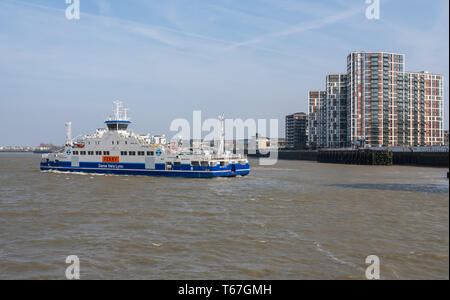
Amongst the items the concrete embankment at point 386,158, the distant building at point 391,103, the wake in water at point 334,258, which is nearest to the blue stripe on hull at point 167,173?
the wake in water at point 334,258

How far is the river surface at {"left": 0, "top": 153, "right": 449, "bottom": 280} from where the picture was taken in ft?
43.3

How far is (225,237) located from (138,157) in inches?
1565

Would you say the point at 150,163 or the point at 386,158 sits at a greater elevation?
the point at 150,163

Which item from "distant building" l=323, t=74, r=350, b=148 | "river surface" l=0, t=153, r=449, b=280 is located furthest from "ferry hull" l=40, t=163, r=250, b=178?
"distant building" l=323, t=74, r=350, b=148

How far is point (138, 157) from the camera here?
5559 cm

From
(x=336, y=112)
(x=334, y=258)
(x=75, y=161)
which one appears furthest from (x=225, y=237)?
(x=336, y=112)

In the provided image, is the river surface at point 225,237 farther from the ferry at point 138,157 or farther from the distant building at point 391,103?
the distant building at point 391,103

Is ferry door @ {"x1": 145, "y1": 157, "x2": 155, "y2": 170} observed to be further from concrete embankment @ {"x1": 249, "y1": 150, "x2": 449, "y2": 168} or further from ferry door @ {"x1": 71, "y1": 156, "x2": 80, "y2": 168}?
concrete embankment @ {"x1": 249, "y1": 150, "x2": 449, "y2": 168}

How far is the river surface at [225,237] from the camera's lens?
13.2 meters

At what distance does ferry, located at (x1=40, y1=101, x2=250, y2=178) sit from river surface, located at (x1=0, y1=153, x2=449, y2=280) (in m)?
21.0

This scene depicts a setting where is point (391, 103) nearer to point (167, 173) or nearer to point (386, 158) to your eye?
point (386, 158)

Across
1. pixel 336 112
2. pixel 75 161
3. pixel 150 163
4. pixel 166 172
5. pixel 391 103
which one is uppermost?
pixel 391 103
